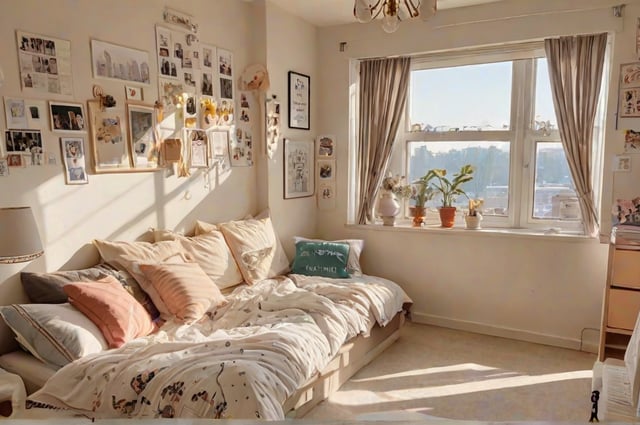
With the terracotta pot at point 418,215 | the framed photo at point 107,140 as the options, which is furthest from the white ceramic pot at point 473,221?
the framed photo at point 107,140

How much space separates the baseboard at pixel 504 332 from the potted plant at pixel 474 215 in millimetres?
767

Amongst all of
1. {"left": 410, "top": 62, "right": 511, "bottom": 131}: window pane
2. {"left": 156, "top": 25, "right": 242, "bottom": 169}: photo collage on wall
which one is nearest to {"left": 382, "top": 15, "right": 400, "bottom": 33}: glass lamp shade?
{"left": 156, "top": 25, "right": 242, "bottom": 169}: photo collage on wall

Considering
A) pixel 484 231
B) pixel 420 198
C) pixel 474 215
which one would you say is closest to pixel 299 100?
pixel 420 198

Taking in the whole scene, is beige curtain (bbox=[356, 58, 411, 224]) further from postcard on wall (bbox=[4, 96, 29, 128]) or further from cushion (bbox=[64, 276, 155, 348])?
postcard on wall (bbox=[4, 96, 29, 128])

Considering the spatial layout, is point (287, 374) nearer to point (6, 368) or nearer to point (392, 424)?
point (6, 368)

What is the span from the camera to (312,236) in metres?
4.33

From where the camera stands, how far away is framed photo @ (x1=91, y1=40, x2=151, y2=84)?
8.45 feet

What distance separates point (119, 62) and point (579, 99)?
3.00m

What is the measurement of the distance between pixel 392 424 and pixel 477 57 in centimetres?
367

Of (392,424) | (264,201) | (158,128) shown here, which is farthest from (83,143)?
(392,424)

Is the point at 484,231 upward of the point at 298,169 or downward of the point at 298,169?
downward

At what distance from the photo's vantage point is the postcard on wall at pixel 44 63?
2.26 m

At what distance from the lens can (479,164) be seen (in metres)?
3.84

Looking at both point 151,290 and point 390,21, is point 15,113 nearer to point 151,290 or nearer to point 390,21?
point 151,290
